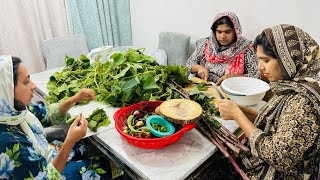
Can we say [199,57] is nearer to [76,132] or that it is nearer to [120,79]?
[120,79]

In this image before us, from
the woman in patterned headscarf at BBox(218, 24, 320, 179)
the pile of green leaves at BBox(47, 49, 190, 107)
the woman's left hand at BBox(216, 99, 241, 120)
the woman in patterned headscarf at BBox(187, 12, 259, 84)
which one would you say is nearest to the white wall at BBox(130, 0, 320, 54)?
the woman in patterned headscarf at BBox(187, 12, 259, 84)

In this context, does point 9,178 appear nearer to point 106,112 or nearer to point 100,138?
point 100,138

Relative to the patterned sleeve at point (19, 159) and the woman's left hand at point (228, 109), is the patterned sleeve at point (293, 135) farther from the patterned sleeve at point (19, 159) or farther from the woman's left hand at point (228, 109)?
the patterned sleeve at point (19, 159)

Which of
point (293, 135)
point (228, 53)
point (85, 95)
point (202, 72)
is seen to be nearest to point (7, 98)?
point (85, 95)

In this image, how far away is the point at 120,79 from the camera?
1.58 meters

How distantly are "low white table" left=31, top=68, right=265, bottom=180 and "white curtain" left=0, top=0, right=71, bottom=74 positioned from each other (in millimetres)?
2083

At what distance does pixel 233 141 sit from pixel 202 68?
117cm

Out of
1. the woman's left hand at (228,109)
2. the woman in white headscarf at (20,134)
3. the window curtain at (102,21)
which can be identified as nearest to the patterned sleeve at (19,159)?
the woman in white headscarf at (20,134)

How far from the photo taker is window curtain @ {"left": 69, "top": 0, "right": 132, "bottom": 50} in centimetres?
320

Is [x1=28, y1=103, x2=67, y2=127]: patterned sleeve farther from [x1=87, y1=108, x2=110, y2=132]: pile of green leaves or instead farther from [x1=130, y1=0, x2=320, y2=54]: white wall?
[x1=130, y1=0, x2=320, y2=54]: white wall

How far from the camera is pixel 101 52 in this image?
6.50ft

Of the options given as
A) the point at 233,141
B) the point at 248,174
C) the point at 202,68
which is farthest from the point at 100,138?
the point at 202,68

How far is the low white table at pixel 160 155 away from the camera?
41.7 inches

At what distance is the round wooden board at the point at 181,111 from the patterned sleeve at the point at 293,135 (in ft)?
1.10
